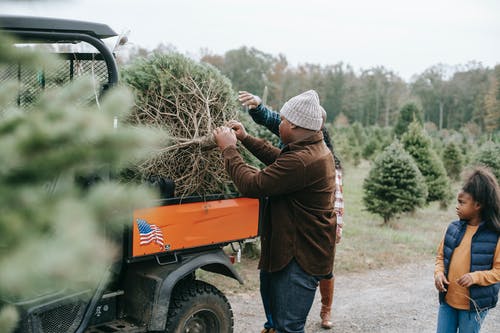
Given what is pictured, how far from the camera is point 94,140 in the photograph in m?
0.61

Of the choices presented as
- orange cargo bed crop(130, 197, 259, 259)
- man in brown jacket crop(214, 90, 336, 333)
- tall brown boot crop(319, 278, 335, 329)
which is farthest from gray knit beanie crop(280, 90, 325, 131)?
tall brown boot crop(319, 278, 335, 329)

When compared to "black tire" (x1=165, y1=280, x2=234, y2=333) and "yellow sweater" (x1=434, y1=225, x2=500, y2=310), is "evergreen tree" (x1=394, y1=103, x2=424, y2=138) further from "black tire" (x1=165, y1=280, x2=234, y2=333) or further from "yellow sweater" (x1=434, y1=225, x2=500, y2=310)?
"black tire" (x1=165, y1=280, x2=234, y2=333)

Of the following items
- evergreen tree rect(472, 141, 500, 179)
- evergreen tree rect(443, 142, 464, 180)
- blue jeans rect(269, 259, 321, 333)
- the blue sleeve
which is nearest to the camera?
blue jeans rect(269, 259, 321, 333)

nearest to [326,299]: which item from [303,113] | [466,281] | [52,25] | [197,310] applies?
[197,310]

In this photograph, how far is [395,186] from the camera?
34.8 ft

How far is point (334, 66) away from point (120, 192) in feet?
188

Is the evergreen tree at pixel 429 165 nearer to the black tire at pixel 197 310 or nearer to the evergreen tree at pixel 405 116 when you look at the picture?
the black tire at pixel 197 310

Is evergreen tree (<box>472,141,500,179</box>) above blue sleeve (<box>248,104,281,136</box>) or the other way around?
the other way around

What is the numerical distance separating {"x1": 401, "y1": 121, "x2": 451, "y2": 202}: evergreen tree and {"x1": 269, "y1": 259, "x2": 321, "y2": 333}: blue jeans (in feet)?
34.6

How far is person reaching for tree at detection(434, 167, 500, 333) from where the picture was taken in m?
3.20

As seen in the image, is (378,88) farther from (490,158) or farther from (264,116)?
(264,116)

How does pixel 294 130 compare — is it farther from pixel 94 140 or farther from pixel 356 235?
pixel 356 235

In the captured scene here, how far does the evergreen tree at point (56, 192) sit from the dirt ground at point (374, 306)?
4.51m

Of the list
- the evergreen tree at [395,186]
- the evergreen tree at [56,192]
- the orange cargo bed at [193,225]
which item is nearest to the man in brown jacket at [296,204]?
the orange cargo bed at [193,225]
